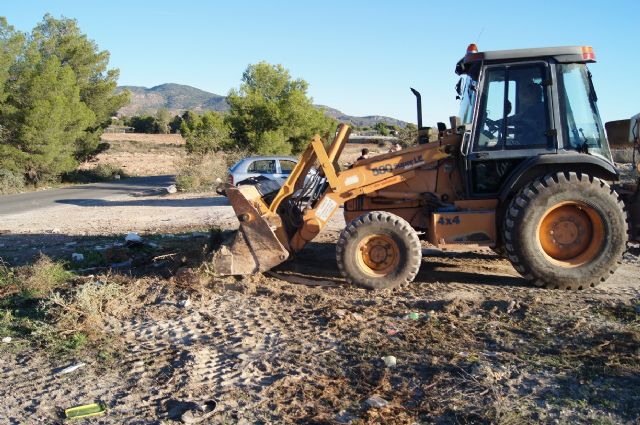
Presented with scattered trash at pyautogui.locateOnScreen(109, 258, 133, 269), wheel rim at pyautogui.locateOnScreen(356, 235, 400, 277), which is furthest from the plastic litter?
scattered trash at pyautogui.locateOnScreen(109, 258, 133, 269)

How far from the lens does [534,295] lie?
678 cm

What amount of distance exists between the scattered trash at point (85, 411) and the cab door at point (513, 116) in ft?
16.7

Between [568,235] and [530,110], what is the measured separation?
63.4 inches

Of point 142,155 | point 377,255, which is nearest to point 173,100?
point 142,155

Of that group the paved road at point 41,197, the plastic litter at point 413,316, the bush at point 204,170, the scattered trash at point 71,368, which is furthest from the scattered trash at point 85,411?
the bush at point 204,170

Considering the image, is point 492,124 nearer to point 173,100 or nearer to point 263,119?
point 263,119

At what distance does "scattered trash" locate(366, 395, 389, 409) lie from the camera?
4199mm

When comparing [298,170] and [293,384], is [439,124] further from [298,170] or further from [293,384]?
[293,384]

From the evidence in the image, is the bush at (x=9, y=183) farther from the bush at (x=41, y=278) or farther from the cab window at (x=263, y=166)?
the bush at (x=41, y=278)

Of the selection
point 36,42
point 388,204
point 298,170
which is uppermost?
point 36,42

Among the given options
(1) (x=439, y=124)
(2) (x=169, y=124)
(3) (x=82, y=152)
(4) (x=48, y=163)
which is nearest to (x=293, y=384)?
(1) (x=439, y=124)

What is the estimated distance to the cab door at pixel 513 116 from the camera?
7188mm

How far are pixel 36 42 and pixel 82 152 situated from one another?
6546mm

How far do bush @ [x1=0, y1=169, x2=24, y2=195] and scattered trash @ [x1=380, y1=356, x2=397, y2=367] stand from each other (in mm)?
25400
